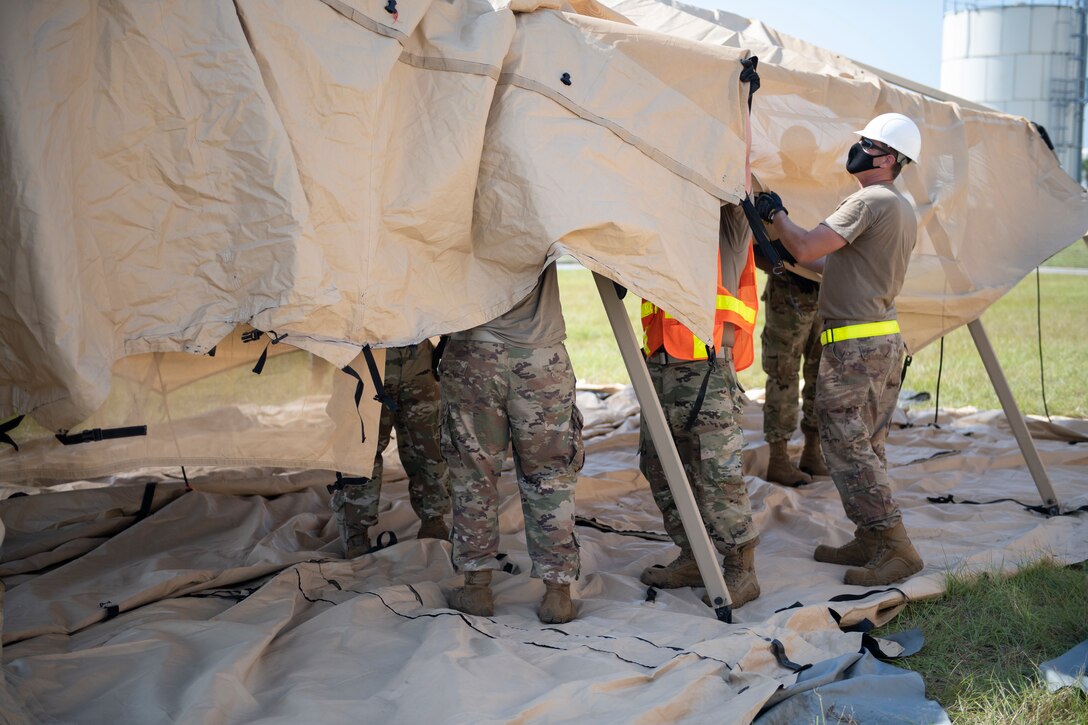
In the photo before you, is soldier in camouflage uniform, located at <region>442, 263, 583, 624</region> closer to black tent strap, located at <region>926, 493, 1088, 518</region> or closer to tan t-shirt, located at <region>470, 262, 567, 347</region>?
tan t-shirt, located at <region>470, 262, 567, 347</region>

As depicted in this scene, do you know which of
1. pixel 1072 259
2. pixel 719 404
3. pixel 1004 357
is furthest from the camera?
pixel 1072 259

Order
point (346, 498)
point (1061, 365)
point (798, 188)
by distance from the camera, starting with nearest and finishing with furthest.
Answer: point (346, 498) < point (798, 188) < point (1061, 365)

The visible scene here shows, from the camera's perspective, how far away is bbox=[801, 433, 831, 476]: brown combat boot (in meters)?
6.98

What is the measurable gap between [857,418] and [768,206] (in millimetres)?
1150

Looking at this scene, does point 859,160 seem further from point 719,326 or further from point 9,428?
point 9,428

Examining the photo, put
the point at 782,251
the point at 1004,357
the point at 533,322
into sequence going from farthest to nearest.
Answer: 1. the point at 1004,357
2. the point at 782,251
3. the point at 533,322


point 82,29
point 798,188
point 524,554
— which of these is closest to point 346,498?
point 524,554

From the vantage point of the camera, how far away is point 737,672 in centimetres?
358

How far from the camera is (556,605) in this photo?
4.23 m

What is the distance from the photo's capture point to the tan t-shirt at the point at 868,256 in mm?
4734

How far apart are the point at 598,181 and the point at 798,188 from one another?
1.99 metres

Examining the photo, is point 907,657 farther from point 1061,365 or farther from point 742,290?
point 1061,365

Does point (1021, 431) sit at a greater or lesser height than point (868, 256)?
lesser

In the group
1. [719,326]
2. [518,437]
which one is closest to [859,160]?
[719,326]
